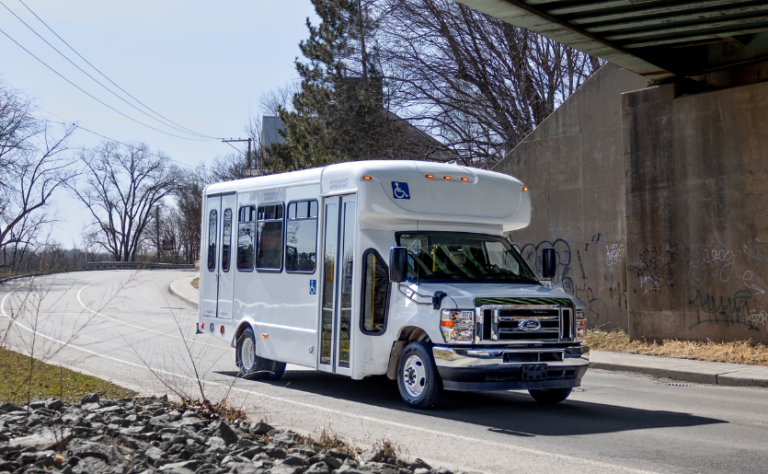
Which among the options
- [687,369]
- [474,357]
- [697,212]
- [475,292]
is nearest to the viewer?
[474,357]

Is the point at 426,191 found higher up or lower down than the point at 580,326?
higher up

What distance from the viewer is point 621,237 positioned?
17.6 meters

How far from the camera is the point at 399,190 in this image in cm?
971

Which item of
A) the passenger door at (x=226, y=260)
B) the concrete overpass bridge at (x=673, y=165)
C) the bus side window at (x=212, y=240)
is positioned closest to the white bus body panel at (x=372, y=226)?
the passenger door at (x=226, y=260)

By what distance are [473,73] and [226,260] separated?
13.5 metres

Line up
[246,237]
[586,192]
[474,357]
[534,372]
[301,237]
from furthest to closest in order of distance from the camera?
[586,192] → [246,237] → [301,237] → [534,372] → [474,357]

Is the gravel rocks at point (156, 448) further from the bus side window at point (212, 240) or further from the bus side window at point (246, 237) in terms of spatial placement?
the bus side window at point (212, 240)

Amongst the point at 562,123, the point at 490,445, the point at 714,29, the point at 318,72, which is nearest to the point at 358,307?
the point at 490,445

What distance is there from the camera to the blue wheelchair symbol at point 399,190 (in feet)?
31.8

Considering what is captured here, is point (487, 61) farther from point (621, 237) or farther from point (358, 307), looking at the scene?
point (358, 307)

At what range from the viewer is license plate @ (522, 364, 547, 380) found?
28.1 feet

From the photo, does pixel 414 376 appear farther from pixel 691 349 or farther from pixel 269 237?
pixel 691 349

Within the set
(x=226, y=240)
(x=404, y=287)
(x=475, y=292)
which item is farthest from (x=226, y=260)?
(x=475, y=292)

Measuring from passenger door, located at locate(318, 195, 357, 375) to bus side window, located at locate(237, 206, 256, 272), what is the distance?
213 centimetres
